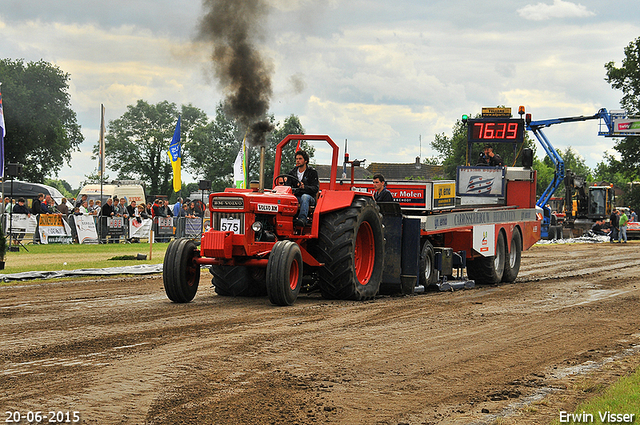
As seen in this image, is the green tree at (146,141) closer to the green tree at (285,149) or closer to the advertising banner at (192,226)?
the advertising banner at (192,226)

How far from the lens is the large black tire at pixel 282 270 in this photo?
9023 mm

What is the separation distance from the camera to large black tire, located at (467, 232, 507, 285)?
568 inches

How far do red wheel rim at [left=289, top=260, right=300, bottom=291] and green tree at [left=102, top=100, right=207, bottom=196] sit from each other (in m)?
70.7

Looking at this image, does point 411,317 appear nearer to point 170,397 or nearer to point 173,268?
point 173,268

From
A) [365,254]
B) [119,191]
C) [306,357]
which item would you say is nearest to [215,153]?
[119,191]

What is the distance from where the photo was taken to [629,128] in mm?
39688

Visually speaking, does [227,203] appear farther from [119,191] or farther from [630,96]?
[630,96]

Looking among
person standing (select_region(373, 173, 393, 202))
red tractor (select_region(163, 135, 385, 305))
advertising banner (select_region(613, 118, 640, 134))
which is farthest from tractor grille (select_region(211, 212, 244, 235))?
advertising banner (select_region(613, 118, 640, 134))

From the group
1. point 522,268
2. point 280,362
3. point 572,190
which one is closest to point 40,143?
point 572,190

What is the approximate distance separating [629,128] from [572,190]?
460 cm

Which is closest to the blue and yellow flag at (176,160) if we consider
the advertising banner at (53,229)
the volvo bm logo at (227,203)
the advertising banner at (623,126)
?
the advertising banner at (53,229)

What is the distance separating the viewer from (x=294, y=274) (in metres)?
9.53

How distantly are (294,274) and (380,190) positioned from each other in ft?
10.4

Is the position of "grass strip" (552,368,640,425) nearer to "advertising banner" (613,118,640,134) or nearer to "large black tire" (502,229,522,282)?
"large black tire" (502,229,522,282)
